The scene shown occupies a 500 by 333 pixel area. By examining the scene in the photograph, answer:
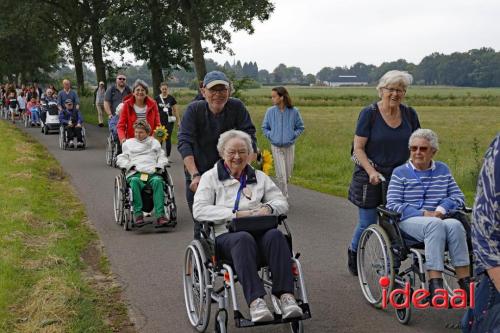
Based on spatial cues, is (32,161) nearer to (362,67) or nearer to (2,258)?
(2,258)

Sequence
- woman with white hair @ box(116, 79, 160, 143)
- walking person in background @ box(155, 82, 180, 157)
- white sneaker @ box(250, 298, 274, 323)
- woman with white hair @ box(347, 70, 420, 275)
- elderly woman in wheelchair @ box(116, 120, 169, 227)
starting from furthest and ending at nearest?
walking person in background @ box(155, 82, 180, 157), woman with white hair @ box(116, 79, 160, 143), elderly woman in wheelchair @ box(116, 120, 169, 227), woman with white hair @ box(347, 70, 420, 275), white sneaker @ box(250, 298, 274, 323)

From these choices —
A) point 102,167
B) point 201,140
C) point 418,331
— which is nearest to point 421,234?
Answer: point 418,331

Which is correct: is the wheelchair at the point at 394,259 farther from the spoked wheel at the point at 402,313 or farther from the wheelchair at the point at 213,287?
the wheelchair at the point at 213,287

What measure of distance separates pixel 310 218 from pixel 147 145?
242cm

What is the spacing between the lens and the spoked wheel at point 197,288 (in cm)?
507

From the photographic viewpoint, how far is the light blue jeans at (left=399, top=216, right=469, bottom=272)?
5168mm

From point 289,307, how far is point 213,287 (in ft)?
2.54

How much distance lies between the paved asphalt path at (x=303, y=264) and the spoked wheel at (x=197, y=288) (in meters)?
0.11

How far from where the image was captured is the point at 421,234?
211 inches

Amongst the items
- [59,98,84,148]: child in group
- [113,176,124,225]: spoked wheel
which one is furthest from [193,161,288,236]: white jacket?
[59,98,84,148]: child in group

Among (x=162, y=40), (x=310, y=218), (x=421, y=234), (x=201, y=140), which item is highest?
(x=162, y=40)

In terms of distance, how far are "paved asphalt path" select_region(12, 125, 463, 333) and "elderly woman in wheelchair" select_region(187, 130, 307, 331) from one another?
64 centimetres

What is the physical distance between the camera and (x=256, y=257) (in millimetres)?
5004

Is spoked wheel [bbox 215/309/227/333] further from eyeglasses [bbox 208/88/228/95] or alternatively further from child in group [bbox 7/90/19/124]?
child in group [bbox 7/90/19/124]
